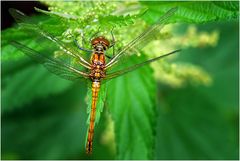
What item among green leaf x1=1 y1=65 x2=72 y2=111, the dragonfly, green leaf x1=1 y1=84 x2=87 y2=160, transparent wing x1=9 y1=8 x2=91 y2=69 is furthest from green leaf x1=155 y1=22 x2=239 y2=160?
transparent wing x1=9 y1=8 x2=91 y2=69

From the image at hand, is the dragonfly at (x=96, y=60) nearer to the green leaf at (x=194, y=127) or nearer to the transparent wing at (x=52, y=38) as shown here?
the transparent wing at (x=52, y=38)

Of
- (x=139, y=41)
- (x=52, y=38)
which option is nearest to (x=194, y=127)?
(x=139, y=41)

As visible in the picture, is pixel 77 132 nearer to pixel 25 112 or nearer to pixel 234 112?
pixel 25 112

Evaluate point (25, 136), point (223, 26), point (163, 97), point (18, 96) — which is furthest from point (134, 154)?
point (223, 26)

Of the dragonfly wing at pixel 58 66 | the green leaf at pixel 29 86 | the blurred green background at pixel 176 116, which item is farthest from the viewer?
the blurred green background at pixel 176 116

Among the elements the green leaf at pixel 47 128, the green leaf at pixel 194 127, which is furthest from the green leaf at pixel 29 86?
the green leaf at pixel 194 127
